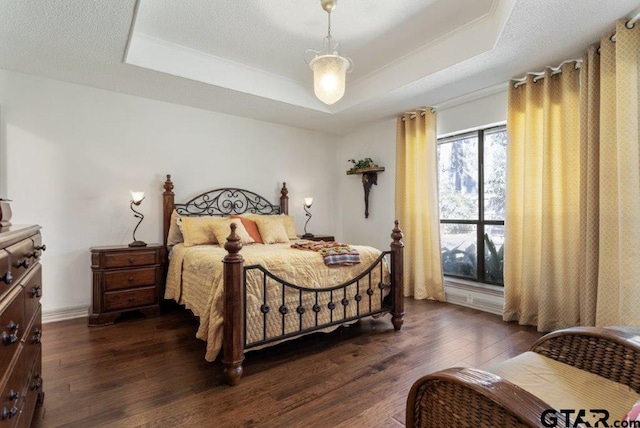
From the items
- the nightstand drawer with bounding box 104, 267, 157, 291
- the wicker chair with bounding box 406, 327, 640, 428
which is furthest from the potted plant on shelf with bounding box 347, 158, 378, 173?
the wicker chair with bounding box 406, 327, 640, 428

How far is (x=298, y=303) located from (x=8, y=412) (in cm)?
172

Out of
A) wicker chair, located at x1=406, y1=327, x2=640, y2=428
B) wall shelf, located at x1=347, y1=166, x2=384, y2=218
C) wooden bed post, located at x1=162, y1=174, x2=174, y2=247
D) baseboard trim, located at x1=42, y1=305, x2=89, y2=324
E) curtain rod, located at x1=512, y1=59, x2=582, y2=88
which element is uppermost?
curtain rod, located at x1=512, y1=59, x2=582, y2=88

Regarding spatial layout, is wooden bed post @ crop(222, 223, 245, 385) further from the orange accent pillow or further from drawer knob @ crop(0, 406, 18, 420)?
the orange accent pillow

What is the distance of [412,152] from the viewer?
4203 millimetres

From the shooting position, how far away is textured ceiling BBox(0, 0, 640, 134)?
7.39ft

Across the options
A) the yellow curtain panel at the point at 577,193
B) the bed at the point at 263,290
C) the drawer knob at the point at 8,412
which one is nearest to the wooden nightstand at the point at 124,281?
the bed at the point at 263,290

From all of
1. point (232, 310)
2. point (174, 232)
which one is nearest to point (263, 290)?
point (232, 310)

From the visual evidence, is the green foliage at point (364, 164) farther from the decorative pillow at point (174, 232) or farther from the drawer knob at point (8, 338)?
the drawer knob at point (8, 338)

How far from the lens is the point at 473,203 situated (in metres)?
3.87

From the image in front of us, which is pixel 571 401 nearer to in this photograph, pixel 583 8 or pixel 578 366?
pixel 578 366

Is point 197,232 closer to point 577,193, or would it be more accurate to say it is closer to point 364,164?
point 364,164

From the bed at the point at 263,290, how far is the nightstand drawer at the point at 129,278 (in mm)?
173

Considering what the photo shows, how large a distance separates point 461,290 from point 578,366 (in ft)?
9.22

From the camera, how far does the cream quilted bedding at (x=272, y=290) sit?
2.27 metres
